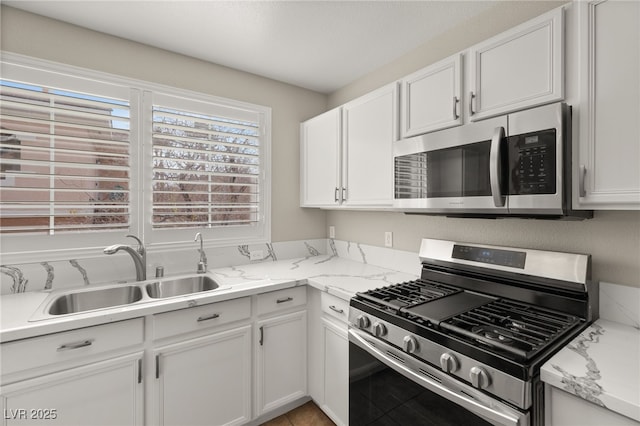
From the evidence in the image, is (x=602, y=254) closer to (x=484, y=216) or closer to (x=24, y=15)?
(x=484, y=216)

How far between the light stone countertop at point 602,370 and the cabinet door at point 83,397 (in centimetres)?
179

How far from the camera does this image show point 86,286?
188 cm

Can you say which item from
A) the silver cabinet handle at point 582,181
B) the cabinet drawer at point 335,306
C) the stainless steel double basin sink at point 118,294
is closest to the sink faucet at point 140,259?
the stainless steel double basin sink at point 118,294

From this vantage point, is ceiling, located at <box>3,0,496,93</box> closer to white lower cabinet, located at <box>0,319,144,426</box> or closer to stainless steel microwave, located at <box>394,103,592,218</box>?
stainless steel microwave, located at <box>394,103,592,218</box>

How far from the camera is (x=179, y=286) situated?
212 cm

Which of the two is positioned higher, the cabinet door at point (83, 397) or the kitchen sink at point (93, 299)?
the kitchen sink at point (93, 299)

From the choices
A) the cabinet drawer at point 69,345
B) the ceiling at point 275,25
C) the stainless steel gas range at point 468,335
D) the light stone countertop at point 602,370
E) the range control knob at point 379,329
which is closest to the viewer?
the light stone countertop at point 602,370

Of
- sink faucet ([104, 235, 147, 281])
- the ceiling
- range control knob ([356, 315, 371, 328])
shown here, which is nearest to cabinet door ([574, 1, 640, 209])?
the ceiling

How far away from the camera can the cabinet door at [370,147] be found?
1905 mm

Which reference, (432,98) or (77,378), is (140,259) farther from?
(432,98)

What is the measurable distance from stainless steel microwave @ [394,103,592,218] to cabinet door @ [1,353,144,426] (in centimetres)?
173

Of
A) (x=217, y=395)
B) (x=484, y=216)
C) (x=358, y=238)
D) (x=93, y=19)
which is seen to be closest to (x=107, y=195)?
(x=93, y=19)

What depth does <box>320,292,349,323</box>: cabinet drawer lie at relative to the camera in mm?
1777

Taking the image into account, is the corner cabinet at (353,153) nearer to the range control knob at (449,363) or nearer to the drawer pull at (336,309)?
the drawer pull at (336,309)
